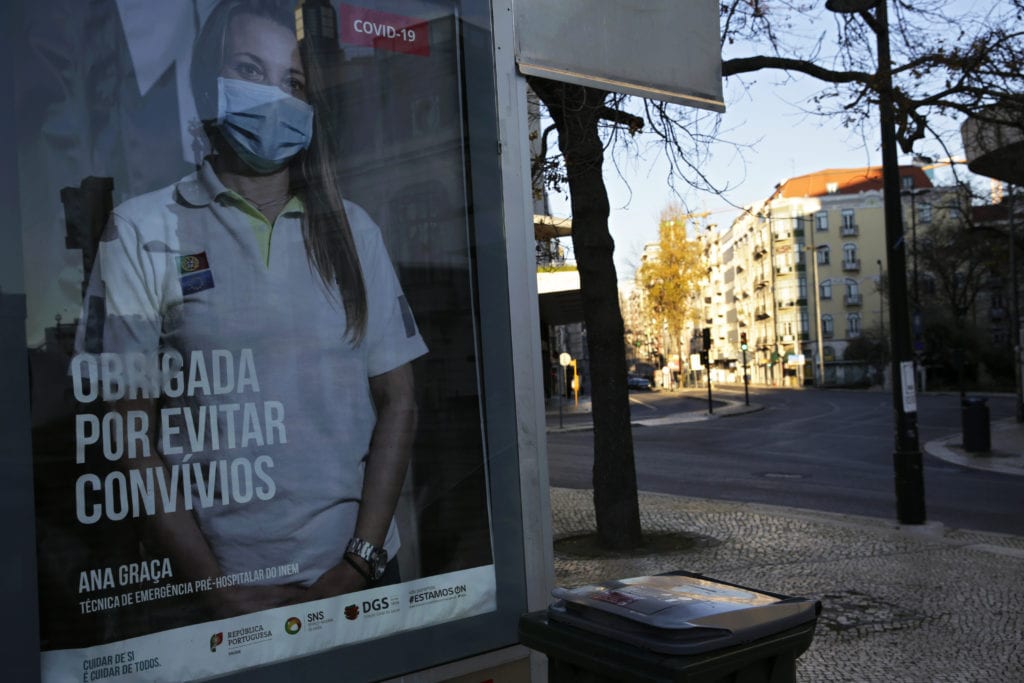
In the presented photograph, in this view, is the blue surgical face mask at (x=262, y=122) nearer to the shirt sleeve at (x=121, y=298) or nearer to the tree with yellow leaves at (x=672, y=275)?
the shirt sleeve at (x=121, y=298)

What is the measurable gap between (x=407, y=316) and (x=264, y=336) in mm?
508

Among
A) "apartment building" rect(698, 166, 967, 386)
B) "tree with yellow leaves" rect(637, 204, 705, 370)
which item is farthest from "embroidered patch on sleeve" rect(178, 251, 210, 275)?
"apartment building" rect(698, 166, 967, 386)

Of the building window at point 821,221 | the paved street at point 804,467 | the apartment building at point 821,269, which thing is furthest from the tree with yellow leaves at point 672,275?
the paved street at point 804,467

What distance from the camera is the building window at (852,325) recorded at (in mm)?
89350

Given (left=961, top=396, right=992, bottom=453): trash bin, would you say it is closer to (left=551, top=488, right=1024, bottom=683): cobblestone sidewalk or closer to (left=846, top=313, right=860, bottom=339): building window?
(left=551, top=488, right=1024, bottom=683): cobblestone sidewalk

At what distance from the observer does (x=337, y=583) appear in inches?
109

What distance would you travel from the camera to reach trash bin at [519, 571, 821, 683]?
2.27 metres

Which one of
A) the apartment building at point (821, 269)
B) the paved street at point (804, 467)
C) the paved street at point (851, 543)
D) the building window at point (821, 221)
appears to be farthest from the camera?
the building window at point (821, 221)

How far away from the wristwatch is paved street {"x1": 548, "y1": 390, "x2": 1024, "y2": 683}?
3671mm

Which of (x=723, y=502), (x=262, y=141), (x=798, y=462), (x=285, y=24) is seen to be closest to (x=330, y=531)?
(x=262, y=141)

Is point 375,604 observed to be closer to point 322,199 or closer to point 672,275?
point 322,199

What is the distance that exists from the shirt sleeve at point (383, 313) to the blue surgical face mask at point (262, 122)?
0.31 metres

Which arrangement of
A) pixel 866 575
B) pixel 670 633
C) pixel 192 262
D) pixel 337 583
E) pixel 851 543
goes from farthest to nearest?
pixel 851 543
pixel 866 575
pixel 337 583
pixel 192 262
pixel 670 633

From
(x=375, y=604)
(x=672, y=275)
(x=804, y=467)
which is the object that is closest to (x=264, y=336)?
(x=375, y=604)
